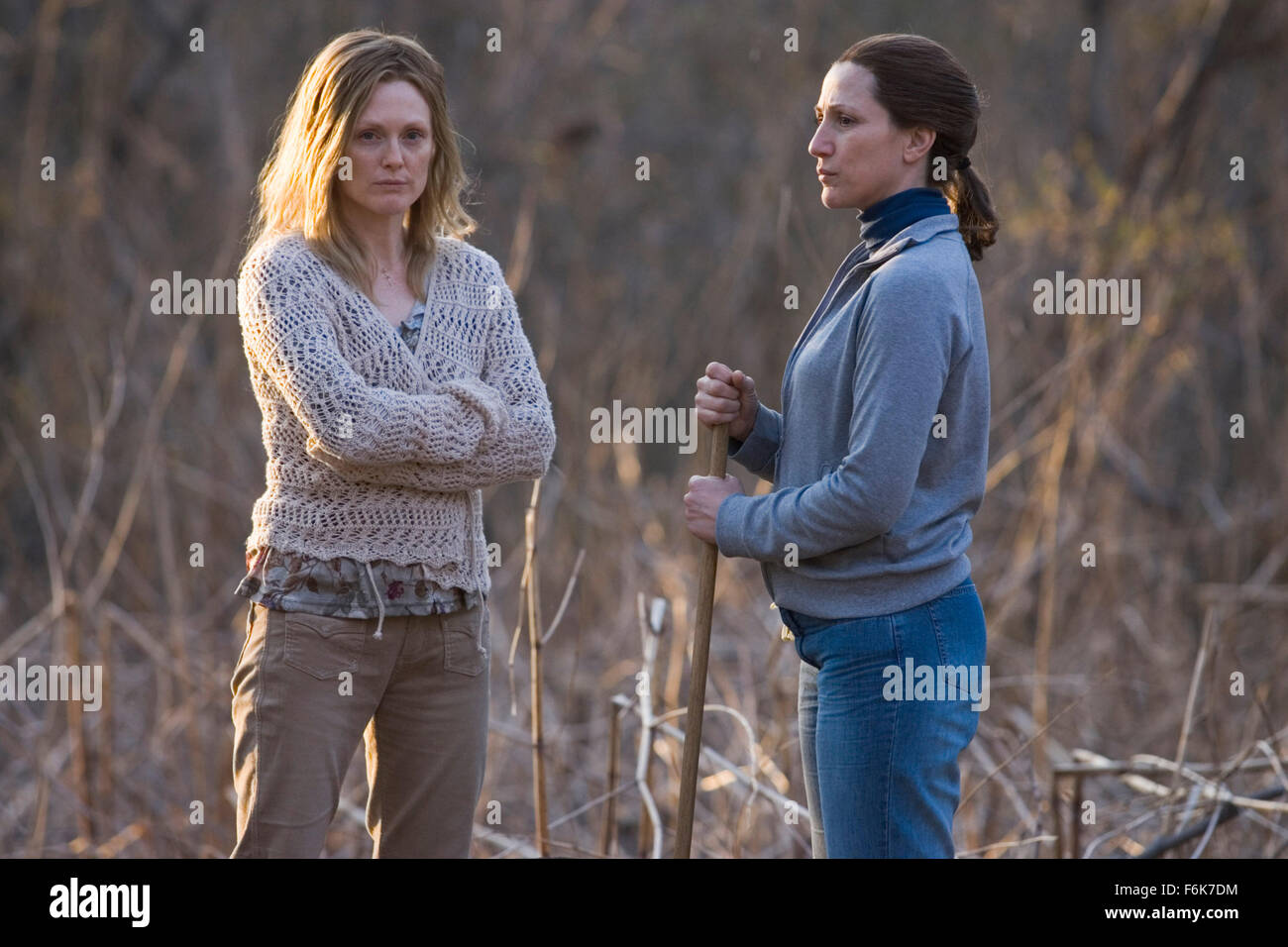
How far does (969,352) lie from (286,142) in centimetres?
118

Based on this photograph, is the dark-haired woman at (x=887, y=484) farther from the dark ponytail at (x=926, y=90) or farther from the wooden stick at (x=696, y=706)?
the wooden stick at (x=696, y=706)

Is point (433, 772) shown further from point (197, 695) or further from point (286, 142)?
point (197, 695)

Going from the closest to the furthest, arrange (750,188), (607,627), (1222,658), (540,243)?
(1222,658)
(607,627)
(750,188)
(540,243)

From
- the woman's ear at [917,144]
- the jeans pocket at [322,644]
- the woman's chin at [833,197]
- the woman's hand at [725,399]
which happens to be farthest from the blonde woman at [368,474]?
the woman's ear at [917,144]

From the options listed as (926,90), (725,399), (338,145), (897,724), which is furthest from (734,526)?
(338,145)

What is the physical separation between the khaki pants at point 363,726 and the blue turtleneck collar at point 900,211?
90 centimetres

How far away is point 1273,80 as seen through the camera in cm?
734

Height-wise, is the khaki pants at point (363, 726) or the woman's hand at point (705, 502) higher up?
the woman's hand at point (705, 502)

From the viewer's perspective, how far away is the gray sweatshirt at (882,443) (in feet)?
6.58

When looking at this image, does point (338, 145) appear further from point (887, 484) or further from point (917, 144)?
point (887, 484)

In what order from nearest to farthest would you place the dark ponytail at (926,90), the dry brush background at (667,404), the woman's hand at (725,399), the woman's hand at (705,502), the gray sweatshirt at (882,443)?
the gray sweatshirt at (882,443)
the dark ponytail at (926,90)
the woman's hand at (705,502)
the woman's hand at (725,399)
the dry brush background at (667,404)

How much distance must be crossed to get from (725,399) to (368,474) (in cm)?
61

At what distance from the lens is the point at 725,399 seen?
93.1 inches
